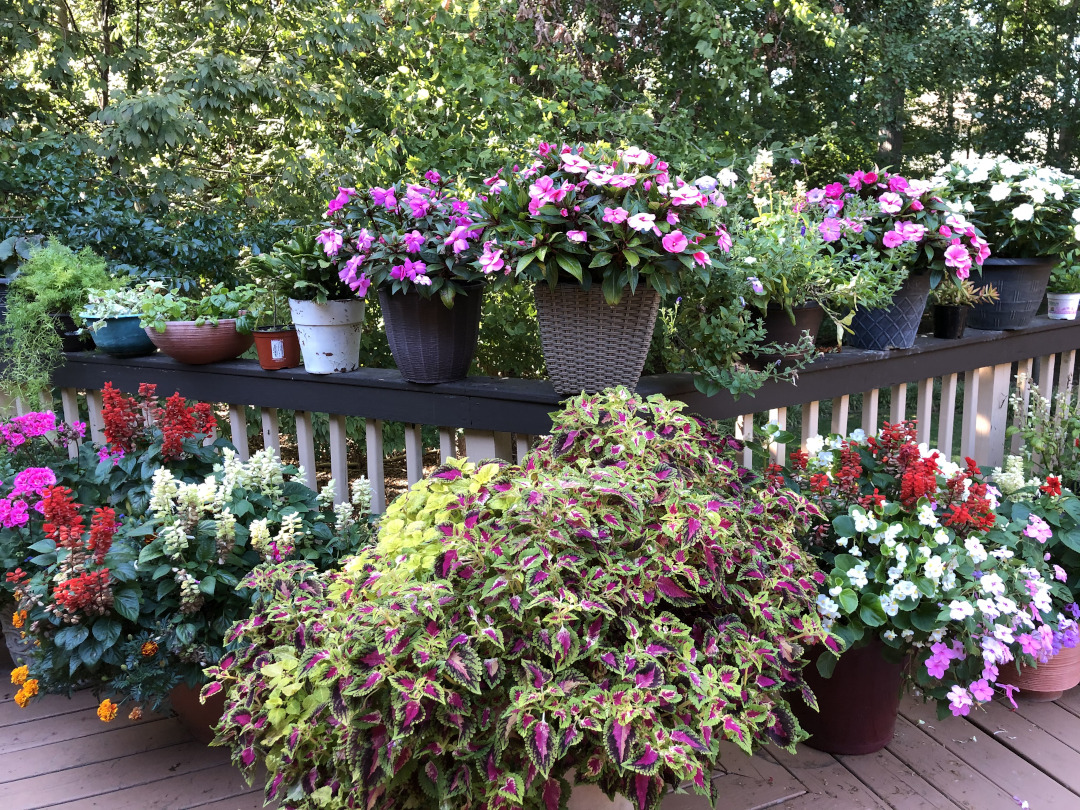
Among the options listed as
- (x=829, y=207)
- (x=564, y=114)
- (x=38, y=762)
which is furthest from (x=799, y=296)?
(x=564, y=114)

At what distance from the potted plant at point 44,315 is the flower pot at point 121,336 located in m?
0.10

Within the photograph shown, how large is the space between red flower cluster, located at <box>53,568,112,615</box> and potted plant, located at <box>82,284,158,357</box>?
1106 millimetres

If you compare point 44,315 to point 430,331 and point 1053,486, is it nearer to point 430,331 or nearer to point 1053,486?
point 430,331

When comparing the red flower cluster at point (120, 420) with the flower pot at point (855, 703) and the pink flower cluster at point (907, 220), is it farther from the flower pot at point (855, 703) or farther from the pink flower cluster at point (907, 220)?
the pink flower cluster at point (907, 220)

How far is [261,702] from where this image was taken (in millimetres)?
1414

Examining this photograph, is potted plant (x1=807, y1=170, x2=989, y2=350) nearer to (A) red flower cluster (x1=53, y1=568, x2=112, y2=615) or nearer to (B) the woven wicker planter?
Result: (B) the woven wicker planter

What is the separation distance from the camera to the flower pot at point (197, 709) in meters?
2.01

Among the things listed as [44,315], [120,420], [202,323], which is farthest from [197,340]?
[44,315]

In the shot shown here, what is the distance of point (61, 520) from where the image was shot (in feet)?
Result: 6.26

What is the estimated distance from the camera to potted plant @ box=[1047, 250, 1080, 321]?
3.17 meters

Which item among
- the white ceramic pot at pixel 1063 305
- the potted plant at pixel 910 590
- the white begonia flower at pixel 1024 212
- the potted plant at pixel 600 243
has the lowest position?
the potted plant at pixel 910 590

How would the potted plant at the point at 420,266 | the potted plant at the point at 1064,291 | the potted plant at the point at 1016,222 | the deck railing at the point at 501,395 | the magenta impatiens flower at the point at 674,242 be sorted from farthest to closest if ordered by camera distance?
the potted plant at the point at 1064,291, the potted plant at the point at 1016,222, the deck railing at the point at 501,395, the potted plant at the point at 420,266, the magenta impatiens flower at the point at 674,242

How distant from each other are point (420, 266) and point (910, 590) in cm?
133

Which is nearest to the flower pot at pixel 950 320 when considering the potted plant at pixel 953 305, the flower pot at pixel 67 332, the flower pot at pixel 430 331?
the potted plant at pixel 953 305
